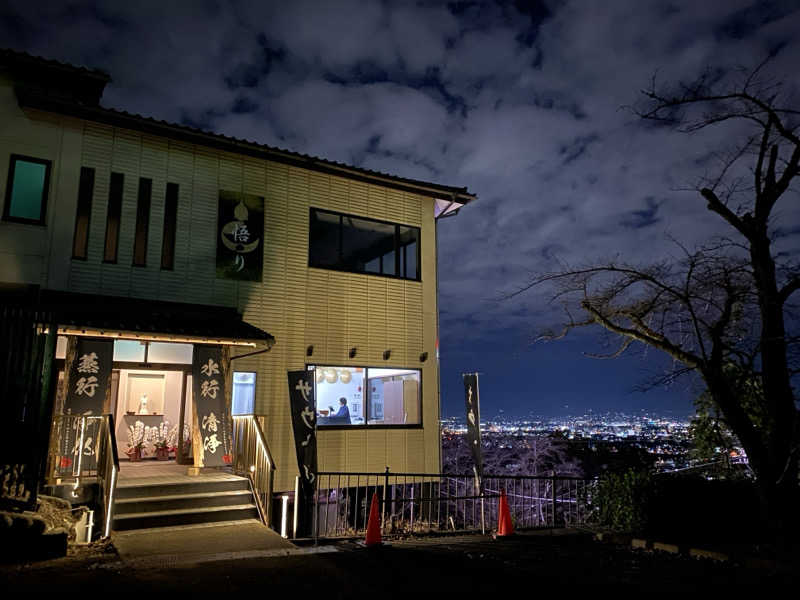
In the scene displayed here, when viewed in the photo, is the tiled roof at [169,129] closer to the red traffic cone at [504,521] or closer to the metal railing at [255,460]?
the metal railing at [255,460]

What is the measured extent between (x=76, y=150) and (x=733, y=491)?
43.6 feet

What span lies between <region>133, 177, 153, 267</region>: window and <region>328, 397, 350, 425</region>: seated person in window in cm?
504

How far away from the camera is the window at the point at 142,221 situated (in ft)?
35.8

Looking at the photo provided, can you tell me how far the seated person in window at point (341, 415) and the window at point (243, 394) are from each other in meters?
1.91

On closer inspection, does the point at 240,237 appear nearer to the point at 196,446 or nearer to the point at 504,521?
the point at 196,446

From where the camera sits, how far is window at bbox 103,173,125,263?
10.7m

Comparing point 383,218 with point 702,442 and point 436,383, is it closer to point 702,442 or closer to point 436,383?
point 436,383

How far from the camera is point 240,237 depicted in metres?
11.9

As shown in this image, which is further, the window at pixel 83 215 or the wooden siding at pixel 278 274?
the wooden siding at pixel 278 274

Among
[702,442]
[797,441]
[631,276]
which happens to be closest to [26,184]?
[631,276]

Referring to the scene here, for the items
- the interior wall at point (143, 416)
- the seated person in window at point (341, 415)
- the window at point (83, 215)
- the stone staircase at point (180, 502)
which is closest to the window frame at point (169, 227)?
the window at point (83, 215)

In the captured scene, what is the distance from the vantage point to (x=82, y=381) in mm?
9477

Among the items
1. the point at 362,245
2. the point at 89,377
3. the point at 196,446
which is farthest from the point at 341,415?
the point at 89,377

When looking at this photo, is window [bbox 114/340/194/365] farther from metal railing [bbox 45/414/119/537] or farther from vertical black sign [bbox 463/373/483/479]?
vertical black sign [bbox 463/373/483/479]
